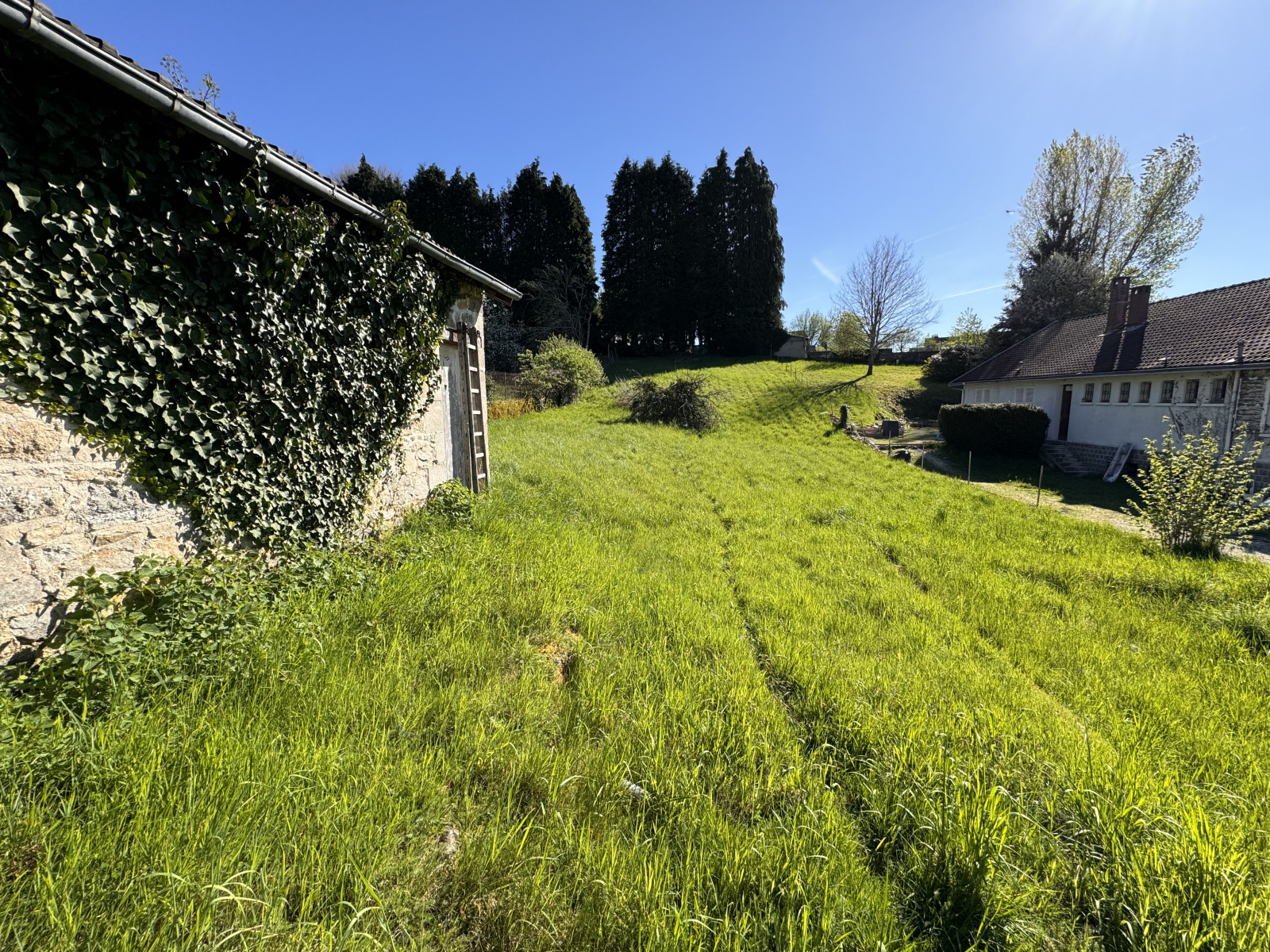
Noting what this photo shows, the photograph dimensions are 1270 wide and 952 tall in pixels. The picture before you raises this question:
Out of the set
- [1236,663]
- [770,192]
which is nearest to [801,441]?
[1236,663]

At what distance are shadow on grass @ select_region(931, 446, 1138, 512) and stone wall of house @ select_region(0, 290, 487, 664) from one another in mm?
15985

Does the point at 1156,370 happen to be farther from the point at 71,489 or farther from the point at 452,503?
the point at 71,489

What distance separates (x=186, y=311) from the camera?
3.11 m

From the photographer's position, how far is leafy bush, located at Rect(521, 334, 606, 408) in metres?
23.6

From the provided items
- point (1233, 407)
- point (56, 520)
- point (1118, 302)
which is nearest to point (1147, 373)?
point (1233, 407)

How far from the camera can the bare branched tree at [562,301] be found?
3516 cm

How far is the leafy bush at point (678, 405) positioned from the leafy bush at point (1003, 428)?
30.9 ft

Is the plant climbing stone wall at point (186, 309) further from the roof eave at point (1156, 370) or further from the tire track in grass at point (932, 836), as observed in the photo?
the roof eave at point (1156, 370)

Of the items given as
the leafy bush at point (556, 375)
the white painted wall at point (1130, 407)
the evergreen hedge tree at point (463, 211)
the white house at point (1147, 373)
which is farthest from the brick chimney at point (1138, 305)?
the evergreen hedge tree at point (463, 211)

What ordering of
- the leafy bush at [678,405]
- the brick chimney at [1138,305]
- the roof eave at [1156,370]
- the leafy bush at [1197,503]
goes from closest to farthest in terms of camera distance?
the leafy bush at [1197,503] → the roof eave at [1156,370] → the brick chimney at [1138,305] → the leafy bush at [678,405]

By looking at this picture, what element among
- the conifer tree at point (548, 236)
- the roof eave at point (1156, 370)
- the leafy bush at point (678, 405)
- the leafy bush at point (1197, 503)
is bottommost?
the leafy bush at point (1197, 503)

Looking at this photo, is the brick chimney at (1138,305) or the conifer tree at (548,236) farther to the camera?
the conifer tree at (548,236)

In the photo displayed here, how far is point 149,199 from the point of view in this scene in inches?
118

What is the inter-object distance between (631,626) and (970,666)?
260 cm
